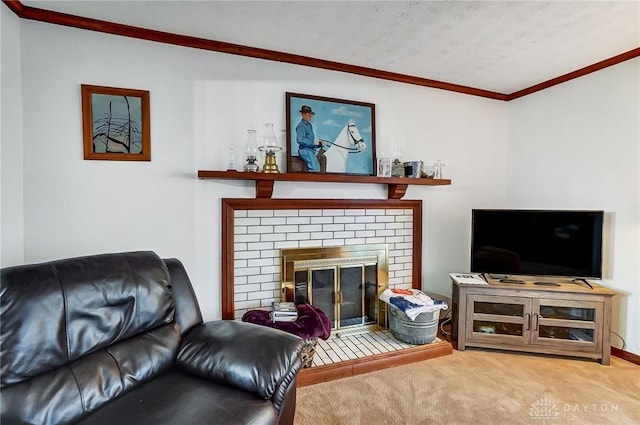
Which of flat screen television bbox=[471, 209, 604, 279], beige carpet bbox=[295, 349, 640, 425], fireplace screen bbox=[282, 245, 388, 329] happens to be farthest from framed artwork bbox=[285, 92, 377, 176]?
beige carpet bbox=[295, 349, 640, 425]

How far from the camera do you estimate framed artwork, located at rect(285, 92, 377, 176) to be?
2674mm

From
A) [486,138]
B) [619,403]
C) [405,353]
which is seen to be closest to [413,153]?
[486,138]

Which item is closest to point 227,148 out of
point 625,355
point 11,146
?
point 11,146

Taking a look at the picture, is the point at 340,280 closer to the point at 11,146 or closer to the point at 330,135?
the point at 330,135

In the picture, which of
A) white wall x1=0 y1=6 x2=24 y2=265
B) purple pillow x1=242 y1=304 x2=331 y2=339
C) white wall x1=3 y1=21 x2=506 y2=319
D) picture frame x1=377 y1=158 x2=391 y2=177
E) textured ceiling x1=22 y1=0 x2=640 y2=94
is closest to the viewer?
white wall x1=0 y1=6 x2=24 y2=265

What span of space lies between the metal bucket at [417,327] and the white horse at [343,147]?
1248 mm

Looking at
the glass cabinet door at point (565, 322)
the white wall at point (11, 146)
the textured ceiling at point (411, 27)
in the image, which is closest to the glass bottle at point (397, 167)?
the textured ceiling at point (411, 27)

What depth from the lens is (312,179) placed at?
2.59m

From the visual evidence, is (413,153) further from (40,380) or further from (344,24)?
(40,380)

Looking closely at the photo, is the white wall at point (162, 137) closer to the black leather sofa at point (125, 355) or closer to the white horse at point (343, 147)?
the white horse at point (343, 147)

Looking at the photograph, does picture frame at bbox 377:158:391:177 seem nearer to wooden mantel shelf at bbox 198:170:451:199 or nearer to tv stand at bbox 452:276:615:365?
wooden mantel shelf at bbox 198:170:451:199

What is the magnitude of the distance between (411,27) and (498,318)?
2.28 meters

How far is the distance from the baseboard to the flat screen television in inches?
24.8

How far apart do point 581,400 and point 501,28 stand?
240cm
